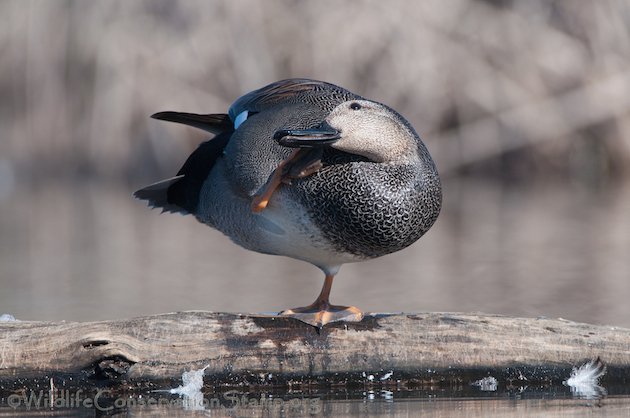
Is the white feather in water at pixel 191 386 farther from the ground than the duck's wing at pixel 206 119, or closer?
closer

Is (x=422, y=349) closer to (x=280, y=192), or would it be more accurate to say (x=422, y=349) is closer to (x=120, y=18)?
(x=280, y=192)

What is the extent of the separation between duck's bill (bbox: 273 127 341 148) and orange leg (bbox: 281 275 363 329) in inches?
29.3

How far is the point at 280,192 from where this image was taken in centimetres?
480

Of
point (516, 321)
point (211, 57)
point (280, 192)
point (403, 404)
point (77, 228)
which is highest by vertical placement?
point (211, 57)

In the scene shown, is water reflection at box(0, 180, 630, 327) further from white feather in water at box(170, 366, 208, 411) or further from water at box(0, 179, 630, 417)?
white feather in water at box(170, 366, 208, 411)

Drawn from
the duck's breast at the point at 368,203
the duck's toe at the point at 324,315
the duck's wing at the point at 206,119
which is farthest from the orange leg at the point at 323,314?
the duck's wing at the point at 206,119

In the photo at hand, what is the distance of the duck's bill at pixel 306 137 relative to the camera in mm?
4492

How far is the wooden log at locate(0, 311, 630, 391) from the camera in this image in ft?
14.7

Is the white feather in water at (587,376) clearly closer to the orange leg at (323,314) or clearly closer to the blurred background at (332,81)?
the orange leg at (323,314)

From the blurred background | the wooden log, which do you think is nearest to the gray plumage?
the wooden log

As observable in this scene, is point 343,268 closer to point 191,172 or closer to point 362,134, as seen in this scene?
point 191,172

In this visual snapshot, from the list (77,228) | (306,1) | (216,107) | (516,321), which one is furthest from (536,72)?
(516,321)

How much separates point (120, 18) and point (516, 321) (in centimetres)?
930

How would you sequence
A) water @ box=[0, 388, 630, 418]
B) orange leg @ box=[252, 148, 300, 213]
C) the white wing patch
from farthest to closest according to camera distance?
1. the white wing patch
2. orange leg @ box=[252, 148, 300, 213]
3. water @ box=[0, 388, 630, 418]
